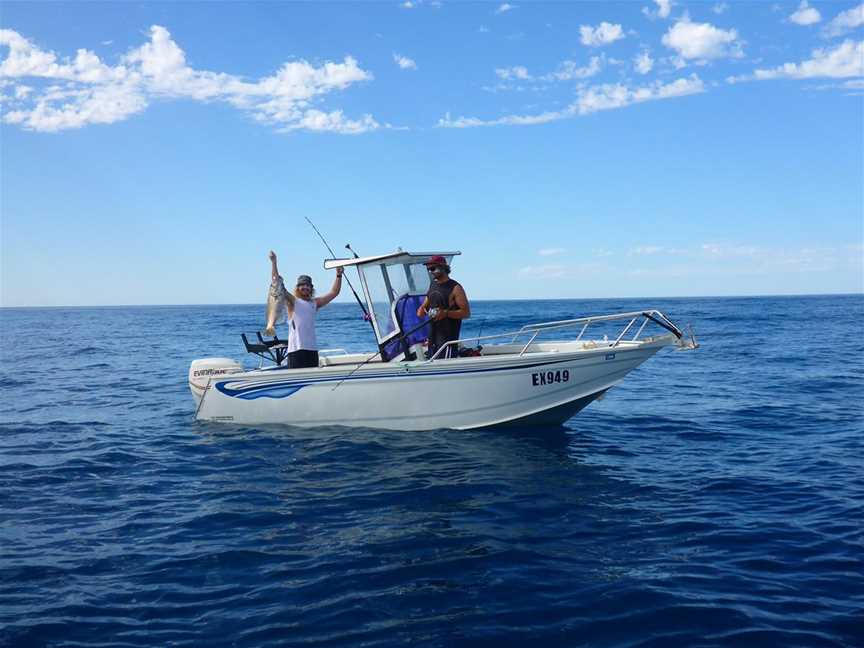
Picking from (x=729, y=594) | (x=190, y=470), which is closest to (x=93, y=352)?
(x=190, y=470)

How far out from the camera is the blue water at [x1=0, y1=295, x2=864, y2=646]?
5.05 metres

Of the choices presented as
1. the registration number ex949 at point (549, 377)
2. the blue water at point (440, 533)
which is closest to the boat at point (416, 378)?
the registration number ex949 at point (549, 377)

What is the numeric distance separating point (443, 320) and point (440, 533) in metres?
4.44

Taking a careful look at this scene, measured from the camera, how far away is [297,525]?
23.7ft

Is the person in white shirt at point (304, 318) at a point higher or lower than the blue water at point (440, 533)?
higher

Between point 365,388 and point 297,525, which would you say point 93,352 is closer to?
point 365,388

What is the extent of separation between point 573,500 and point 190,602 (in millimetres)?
4451

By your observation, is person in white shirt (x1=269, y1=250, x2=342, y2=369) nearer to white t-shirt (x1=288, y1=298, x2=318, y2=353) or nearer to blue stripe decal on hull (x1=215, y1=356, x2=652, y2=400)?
white t-shirt (x1=288, y1=298, x2=318, y2=353)

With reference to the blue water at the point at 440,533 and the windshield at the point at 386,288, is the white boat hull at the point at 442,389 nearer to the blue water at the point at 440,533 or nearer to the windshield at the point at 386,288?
the blue water at the point at 440,533

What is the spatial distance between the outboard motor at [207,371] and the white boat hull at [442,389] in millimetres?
255

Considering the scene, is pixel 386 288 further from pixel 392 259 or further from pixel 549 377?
pixel 549 377

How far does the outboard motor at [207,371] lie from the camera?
1209 cm

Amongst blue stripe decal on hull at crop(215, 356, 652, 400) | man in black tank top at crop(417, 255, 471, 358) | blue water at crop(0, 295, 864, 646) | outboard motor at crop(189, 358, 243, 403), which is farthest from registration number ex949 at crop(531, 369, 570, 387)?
outboard motor at crop(189, 358, 243, 403)

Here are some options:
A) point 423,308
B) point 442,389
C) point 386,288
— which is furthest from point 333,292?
point 442,389
